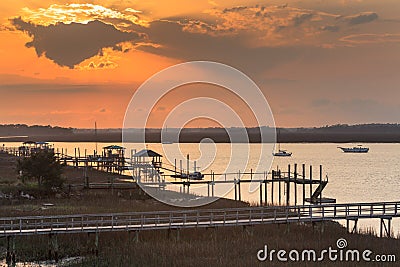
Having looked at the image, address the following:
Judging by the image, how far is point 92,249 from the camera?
34.9 meters

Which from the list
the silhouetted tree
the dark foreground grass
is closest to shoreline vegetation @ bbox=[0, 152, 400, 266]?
the dark foreground grass

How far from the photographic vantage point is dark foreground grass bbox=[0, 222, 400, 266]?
1265 inches

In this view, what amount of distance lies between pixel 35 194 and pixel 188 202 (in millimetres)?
14417

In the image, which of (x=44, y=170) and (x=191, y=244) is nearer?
(x=191, y=244)

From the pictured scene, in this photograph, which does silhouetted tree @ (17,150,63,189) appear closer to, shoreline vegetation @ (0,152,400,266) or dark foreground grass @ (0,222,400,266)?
shoreline vegetation @ (0,152,400,266)

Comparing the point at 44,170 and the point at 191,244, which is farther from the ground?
the point at 44,170

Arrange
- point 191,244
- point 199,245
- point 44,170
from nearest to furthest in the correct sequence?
point 199,245 < point 191,244 < point 44,170

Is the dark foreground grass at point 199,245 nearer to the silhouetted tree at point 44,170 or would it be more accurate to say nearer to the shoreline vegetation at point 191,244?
the shoreline vegetation at point 191,244

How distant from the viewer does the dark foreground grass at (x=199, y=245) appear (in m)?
32.1

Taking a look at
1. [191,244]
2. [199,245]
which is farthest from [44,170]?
[199,245]

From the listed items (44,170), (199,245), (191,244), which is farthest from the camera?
(44,170)

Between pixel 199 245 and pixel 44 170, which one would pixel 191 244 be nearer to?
pixel 199 245

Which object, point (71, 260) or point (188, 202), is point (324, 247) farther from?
point (188, 202)

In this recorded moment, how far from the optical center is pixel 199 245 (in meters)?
35.2
